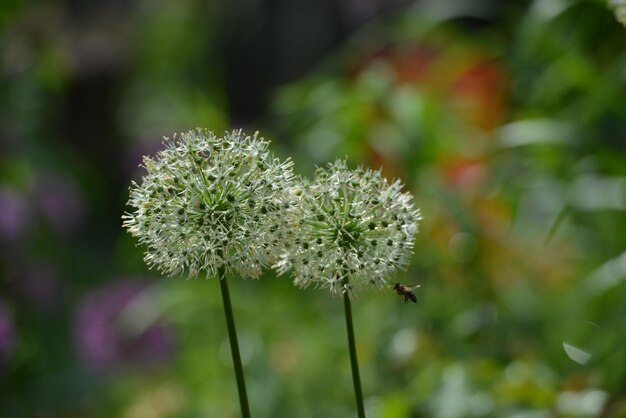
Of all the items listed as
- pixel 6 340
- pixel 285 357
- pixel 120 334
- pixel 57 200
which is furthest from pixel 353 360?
pixel 57 200

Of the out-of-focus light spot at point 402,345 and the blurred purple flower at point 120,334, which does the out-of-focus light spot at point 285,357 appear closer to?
the out-of-focus light spot at point 402,345

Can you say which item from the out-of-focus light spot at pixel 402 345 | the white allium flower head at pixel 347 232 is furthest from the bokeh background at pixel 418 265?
the white allium flower head at pixel 347 232

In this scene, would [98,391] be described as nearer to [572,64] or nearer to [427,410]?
[427,410]

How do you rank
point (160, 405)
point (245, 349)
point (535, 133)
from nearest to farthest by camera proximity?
point (535, 133) → point (245, 349) → point (160, 405)

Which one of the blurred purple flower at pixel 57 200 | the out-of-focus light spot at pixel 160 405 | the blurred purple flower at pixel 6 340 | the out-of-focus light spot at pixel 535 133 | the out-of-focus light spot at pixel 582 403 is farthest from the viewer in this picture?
the blurred purple flower at pixel 57 200

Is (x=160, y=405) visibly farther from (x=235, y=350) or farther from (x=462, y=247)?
(x=235, y=350)

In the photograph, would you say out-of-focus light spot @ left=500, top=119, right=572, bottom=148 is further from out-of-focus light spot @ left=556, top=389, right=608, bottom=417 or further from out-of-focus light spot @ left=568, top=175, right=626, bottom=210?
out-of-focus light spot @ left=556, top=389, right=608, bottom=417

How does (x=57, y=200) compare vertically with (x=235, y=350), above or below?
above
